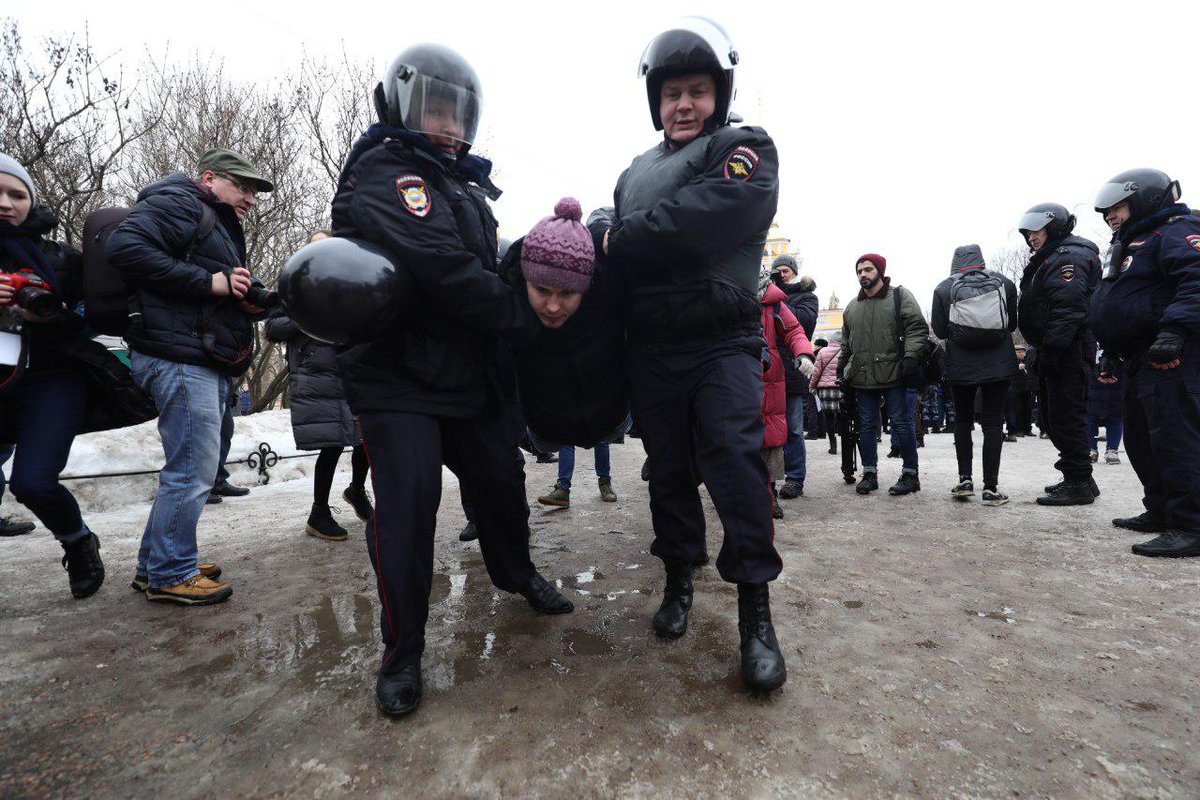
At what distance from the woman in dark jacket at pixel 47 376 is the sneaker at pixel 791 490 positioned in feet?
14.1

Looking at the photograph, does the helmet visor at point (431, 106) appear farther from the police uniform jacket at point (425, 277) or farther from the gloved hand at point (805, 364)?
the gloved hand at point (805, 364)

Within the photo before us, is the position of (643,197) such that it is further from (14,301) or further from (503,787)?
(14,301)

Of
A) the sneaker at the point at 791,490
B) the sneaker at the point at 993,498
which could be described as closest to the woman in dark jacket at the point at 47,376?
the sneaker at the point at 791,490

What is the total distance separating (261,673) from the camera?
6.83 feet

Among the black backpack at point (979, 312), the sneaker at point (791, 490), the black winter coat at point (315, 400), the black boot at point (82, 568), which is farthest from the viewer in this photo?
the sneaker at point (791, 490)

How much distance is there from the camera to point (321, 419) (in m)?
3.94

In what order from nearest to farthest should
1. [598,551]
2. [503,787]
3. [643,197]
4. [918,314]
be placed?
[503,787], [643,197], [598,551], [918,314]

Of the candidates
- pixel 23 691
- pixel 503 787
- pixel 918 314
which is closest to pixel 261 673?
→ pixel 23 691

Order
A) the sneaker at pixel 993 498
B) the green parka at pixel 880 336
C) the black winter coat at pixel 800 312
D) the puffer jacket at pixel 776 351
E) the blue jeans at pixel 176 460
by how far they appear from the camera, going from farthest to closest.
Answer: the black winter coat at pixel 800 312 → the green parka at pixel 880 336 → the sneaker at pixel 993 498 → the puffer jacket at pixel 776 351 → the blue jeans at pixel 176 460

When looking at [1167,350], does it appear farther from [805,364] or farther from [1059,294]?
[805,364]

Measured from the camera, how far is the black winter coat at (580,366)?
7.24ft

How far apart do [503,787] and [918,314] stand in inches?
196

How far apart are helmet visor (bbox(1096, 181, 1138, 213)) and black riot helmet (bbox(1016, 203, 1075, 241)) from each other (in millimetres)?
856

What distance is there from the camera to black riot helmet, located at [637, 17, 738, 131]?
223 centimetres
